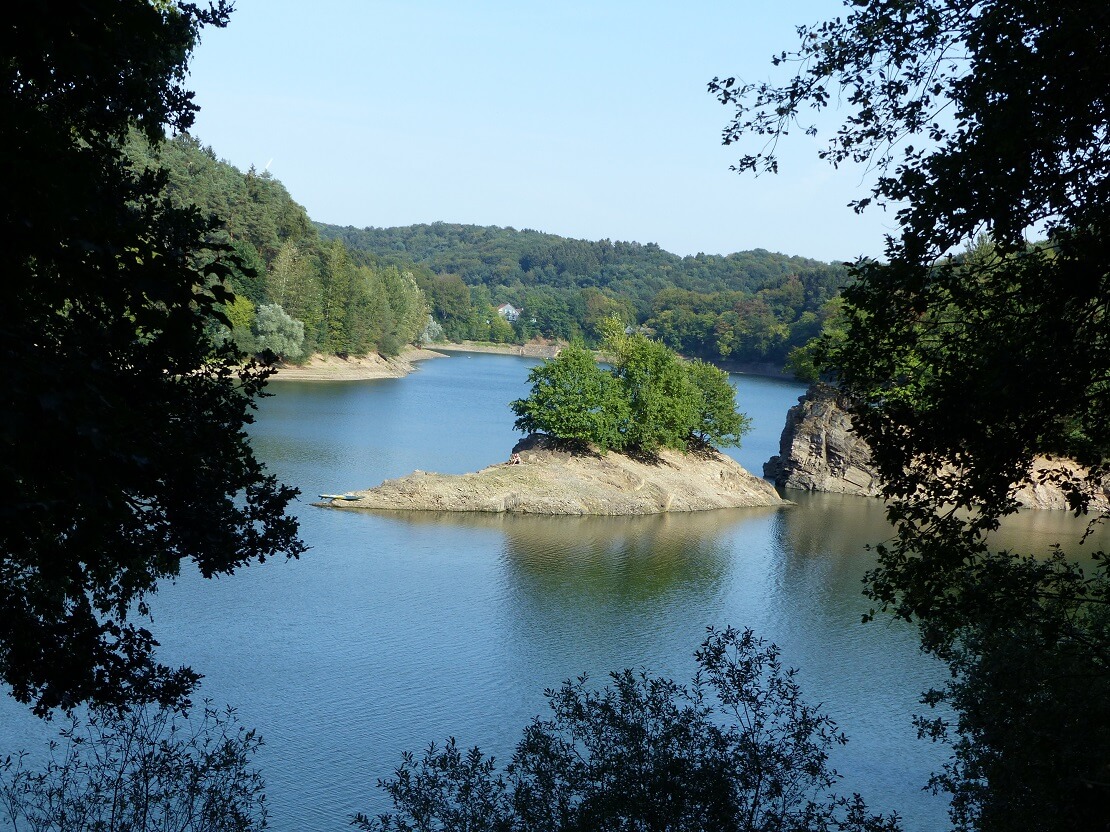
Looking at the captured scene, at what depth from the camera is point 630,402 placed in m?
37.1

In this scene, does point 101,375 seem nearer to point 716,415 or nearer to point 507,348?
point 716,415

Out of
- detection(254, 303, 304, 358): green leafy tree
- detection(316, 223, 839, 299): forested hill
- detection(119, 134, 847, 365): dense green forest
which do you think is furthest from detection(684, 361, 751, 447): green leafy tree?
detection(316, 223, 839, 299): forested hill

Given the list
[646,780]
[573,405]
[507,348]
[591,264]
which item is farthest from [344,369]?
[591,264]

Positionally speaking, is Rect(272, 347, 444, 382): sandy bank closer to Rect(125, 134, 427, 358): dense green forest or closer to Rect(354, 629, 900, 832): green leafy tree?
Rect(125, 134, 427, 358): dense green forest

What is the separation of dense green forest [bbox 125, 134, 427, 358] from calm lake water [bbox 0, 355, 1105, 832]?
25338 millimetres

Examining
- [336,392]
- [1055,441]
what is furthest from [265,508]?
[336,392]

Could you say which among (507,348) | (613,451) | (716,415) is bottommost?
(613,451)

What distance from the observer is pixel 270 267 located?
220 ft

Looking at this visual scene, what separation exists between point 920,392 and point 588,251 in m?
168

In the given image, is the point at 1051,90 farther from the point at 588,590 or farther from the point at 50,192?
the point at 588,590

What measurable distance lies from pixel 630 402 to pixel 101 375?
32.9m

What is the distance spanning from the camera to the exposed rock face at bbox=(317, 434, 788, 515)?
3053 cm

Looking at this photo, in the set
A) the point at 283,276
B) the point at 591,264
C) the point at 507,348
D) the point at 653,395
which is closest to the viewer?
the point at 653,395

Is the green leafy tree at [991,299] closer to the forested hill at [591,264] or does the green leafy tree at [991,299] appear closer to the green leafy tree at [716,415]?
the green leafy tree at [716,415]
